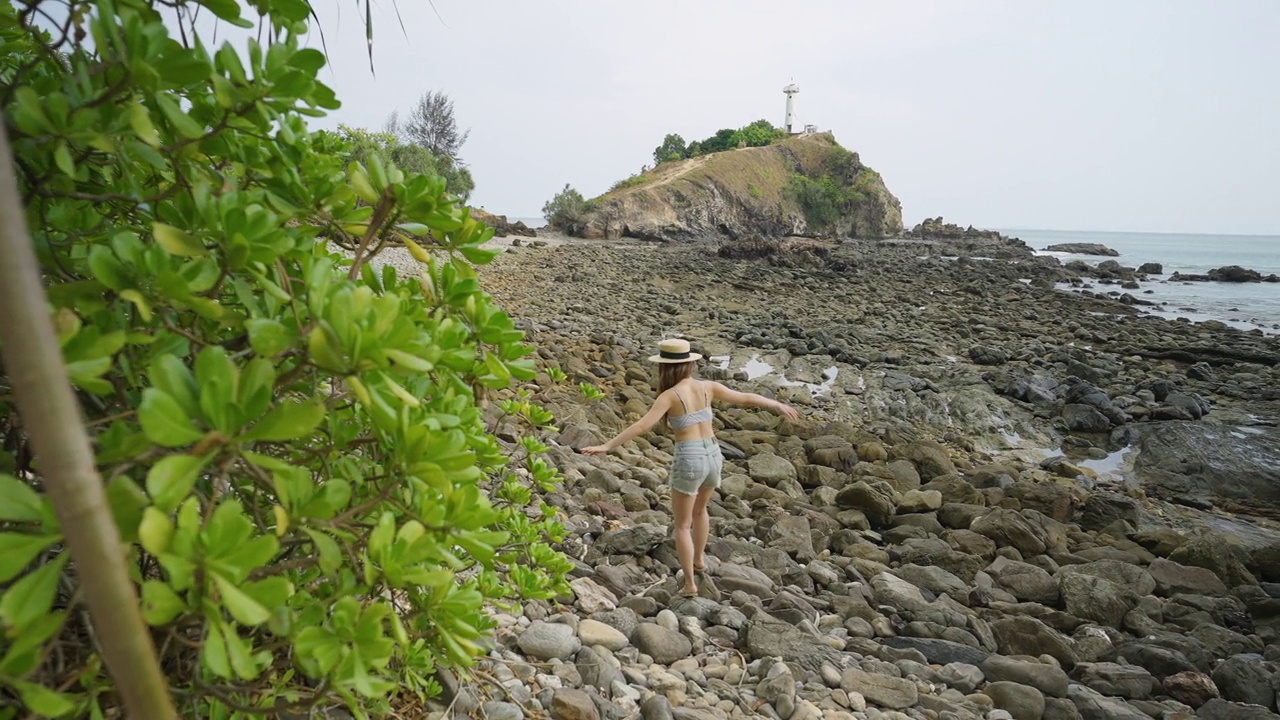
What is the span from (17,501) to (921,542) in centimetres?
571

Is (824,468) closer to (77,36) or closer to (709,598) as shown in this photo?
(709,598)

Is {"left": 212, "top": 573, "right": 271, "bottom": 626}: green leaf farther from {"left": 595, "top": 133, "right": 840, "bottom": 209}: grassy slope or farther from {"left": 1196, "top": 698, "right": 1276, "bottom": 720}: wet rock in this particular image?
{"left": 595, "top": 133, "right": 840, "bottom": 209}: grassy slope

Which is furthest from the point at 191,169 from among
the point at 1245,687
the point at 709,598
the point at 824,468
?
the point at 824,468

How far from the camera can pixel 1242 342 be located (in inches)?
646

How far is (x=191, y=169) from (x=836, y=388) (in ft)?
37.5

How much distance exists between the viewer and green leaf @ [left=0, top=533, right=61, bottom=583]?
2.52 feet

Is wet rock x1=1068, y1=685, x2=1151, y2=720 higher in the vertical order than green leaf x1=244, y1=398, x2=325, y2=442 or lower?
lower

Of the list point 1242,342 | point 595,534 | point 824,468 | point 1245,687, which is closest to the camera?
point 1245,687

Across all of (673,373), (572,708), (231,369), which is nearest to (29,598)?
(231,369)

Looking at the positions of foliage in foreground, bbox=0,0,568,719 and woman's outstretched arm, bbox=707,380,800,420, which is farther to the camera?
woman's outstretched arm, bbox=707,380,800,420

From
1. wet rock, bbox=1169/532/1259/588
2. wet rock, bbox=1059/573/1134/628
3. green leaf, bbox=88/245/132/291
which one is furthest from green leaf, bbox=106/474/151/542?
wet rock, bbox=1169/532/1259/588

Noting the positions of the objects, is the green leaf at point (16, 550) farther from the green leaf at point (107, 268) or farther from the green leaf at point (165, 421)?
the green leaf at point (107, 268)

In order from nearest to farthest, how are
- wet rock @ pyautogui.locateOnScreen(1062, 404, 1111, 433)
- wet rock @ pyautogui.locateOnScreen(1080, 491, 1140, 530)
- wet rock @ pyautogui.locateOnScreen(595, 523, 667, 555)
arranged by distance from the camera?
wet rock @ pyautogui.locateOnScreen(595, 523, 667, 555)
wet rock @ pyautogui.locateOnScreen(1080, 491, 1140, 530)
wet rock @ pyautogui.locateOnScreen(1062, 404, 1111, 433)

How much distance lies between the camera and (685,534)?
4.09 meters
